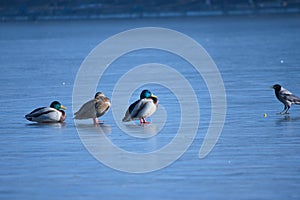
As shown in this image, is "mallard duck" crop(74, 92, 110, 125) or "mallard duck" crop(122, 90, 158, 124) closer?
"mallard duck" crop(122, 90, 158, 124)

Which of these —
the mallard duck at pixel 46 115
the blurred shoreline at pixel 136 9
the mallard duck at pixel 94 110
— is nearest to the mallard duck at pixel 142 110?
the mallard duck at pixel 94 110

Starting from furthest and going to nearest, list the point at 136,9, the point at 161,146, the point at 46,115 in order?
1. the point at 136,9
2. the point at 46,115
3. the point at 161,146

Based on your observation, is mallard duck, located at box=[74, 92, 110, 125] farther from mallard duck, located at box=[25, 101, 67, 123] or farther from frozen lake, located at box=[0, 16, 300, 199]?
mallard duck, located at box=[25, 101, 67, 123]

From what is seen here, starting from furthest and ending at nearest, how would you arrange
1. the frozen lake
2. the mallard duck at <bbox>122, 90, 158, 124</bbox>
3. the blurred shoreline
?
the blurred shoreline, the mallard duck at <bbox>122, 90, 158, 124</bbox>, the frozen lake

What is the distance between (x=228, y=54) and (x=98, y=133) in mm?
20216

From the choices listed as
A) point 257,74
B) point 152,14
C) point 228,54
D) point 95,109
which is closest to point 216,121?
point 95,109

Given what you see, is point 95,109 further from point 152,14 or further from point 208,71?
point 152,14

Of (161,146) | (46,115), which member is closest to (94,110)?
(46,115)

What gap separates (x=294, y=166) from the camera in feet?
37.9

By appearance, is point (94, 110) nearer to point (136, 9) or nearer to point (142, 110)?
point (142, 110)

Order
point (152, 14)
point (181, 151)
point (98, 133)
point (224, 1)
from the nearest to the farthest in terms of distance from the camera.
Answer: point (181, 151) < point (98, 133) < point (152, 14) < point (224, 1)

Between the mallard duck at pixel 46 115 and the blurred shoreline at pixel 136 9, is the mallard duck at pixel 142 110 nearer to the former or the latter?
the mallard duck at pixel 46 115

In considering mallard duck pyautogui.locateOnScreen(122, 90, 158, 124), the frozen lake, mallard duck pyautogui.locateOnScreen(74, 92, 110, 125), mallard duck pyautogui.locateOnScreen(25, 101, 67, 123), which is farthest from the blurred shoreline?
mallard duck pyautogui.locateOnScreen(122, 90, 158, 124)

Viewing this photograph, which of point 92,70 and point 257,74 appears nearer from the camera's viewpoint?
point 257,74
